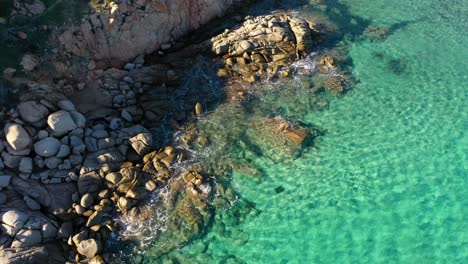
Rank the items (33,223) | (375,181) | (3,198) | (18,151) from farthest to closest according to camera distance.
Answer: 1. (375,181)
2. (18,151)
3. (3,198)
4. (33,223)

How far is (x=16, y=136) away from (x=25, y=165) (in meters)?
1.26

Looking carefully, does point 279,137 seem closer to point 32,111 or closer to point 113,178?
point 113,178

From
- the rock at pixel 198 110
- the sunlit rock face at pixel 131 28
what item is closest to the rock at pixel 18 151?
the sunlit rock face at pixel 131 28

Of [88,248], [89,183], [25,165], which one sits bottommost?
[88,248]

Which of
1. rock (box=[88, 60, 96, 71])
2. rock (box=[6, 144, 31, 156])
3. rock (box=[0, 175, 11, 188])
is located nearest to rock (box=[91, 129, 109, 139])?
rock (box=[6, 144, 31, 156])

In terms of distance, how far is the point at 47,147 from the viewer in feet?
55.9

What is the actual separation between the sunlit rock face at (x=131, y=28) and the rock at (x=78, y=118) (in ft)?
12.4

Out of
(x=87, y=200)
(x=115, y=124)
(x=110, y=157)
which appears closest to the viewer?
(x=87, y=200)

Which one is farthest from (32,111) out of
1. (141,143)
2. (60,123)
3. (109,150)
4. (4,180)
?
(141,143)

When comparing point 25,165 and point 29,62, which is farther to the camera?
point 29,62

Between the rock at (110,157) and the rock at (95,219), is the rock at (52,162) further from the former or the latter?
the rock at (95,219)

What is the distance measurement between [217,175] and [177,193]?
185 centimetres

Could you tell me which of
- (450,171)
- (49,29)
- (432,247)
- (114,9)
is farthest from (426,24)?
(49,29)

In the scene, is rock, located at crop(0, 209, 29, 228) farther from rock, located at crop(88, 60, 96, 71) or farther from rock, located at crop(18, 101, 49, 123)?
rock, located at crop(88, 60, 96, 71)
